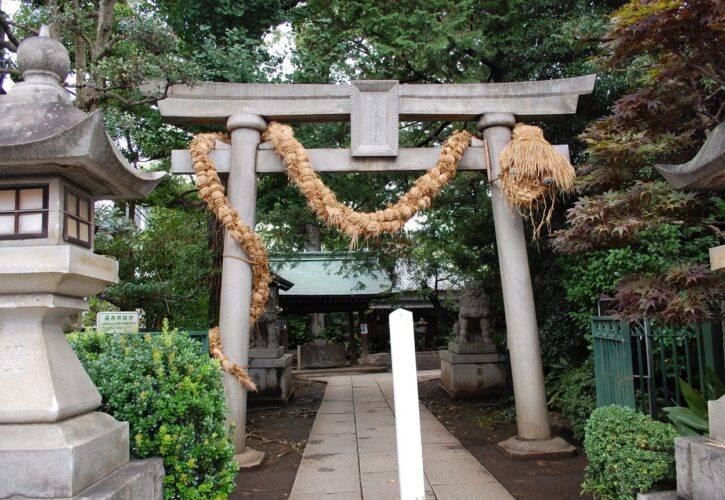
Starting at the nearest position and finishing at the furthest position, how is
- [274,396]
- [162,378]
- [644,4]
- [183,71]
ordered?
1. [162,378]
2. [644,4]
3. [183,71]
4. [274,396]

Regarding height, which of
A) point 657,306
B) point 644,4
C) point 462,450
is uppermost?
point 644,4

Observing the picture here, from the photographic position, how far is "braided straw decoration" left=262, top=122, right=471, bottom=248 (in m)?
6.35

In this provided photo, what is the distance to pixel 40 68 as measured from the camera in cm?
328

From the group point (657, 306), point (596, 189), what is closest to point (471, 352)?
point (596, 189)

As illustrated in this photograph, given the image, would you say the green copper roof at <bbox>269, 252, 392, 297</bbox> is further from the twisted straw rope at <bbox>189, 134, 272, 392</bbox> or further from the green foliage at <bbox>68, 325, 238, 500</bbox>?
the green foliage at <bbox>68, 325, 238, 500</bbox>

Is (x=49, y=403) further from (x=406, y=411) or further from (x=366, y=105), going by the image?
(x=366, y=105)

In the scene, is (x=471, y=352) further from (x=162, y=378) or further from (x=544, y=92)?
(x=162, y=378)

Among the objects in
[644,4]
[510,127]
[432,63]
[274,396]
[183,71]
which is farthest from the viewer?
[274,396]

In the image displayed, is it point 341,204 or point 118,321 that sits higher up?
point 341,204

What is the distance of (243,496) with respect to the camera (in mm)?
5074

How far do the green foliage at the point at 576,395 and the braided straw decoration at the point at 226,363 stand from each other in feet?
12.4

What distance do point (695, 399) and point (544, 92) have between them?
390cm

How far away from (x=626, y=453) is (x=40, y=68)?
14.3 feet

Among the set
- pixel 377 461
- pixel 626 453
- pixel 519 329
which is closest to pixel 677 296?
pixel 626 453
